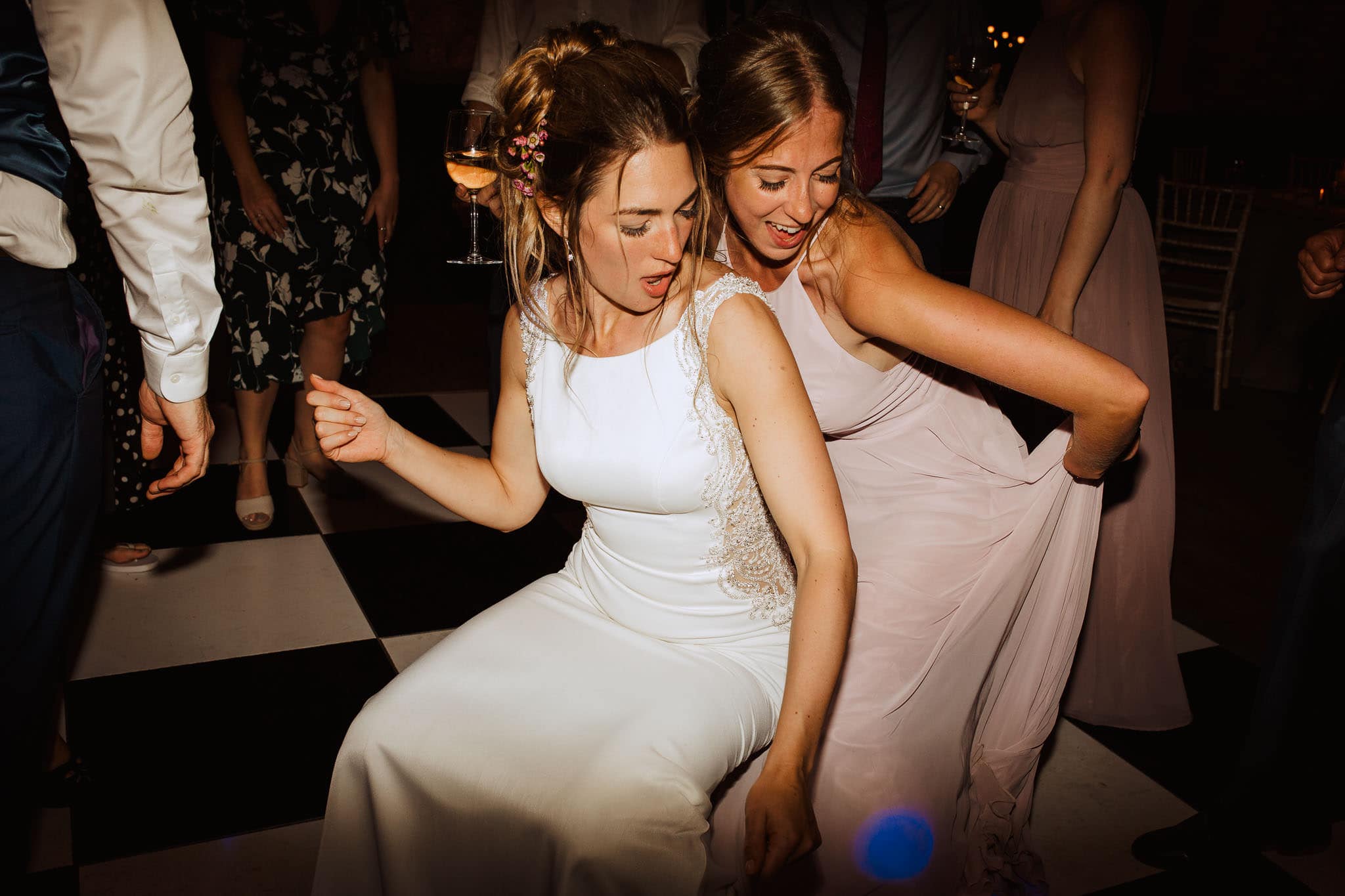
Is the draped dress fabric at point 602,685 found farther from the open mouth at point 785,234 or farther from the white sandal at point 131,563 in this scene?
the white sandal at point 131,563

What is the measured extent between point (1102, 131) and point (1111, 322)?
0.34 metres

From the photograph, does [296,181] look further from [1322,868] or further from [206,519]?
[1322,868]

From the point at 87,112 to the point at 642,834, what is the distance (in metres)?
0.91

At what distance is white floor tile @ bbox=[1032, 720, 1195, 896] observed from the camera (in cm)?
154

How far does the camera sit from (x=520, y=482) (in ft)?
4.59

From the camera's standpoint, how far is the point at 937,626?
1.36m

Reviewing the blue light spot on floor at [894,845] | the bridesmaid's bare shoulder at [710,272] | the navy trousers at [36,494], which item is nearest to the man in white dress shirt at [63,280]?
the navy trousers at [36,494]

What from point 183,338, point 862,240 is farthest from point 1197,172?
point 183,338

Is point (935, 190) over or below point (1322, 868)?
over

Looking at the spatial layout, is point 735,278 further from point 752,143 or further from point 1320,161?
point 1320,161

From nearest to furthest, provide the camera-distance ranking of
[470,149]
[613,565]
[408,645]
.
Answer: [613,565] < [470,149] < [408,645]

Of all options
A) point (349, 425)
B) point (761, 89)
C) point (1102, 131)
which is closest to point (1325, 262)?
point (1102, 131)

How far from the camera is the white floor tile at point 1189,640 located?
223 cm

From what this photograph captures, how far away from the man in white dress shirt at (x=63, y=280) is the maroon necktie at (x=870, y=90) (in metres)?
1.50
